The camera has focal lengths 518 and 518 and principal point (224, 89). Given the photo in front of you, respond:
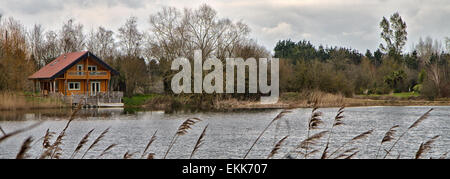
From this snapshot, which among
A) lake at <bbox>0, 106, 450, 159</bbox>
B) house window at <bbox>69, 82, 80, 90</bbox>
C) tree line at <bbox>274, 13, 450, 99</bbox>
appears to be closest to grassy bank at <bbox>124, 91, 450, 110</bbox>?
tree line at <bbox>274, 13, 450, 99</bbox>

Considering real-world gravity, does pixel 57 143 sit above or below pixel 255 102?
above

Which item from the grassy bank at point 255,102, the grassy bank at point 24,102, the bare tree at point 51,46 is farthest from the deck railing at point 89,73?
the bare tree at point 51,46

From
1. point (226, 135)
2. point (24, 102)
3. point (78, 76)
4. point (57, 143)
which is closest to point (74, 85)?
point (78, 76)

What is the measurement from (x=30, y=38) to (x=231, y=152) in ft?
146

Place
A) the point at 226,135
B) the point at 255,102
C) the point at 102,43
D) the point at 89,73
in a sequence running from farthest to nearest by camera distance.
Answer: the point at 102,43
the point at 89,73
the point at 255,102
the point at 226,135

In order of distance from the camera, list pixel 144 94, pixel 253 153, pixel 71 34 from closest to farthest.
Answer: pixel 253 153
pixel 144 94
pixel 71 34

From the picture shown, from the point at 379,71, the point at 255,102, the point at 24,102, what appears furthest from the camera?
the point at 379,71

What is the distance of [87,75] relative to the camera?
45500mm

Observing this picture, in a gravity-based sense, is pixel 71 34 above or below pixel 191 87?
above

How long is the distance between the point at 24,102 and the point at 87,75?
31.1 ft

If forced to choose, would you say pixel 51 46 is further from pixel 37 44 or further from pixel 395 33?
pixel 395 33

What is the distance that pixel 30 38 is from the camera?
55250 mm
